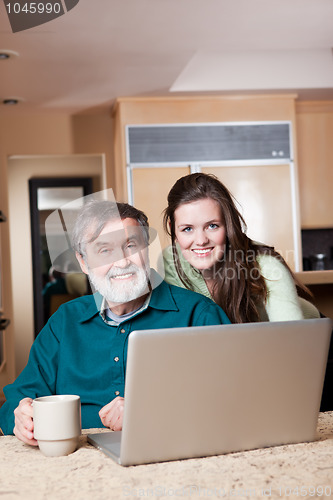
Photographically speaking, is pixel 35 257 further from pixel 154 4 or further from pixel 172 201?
A: pixel 172 201

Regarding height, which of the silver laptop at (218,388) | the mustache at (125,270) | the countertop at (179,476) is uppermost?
the mustache at (125,270)

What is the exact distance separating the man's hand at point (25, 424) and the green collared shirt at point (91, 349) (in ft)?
0.70

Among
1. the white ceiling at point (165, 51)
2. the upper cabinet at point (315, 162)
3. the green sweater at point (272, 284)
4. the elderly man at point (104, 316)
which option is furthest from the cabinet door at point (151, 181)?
the elderly man at point (104, 316)

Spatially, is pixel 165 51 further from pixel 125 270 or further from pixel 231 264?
pixel 125 270

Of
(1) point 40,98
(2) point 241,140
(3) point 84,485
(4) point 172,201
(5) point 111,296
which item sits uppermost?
(1) point 40,98

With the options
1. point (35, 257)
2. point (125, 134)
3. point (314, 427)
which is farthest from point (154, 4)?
point (35, 257)

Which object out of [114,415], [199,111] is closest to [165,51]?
[199,111]

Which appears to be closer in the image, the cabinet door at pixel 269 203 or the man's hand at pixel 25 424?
the man's hand at pixel 25 424

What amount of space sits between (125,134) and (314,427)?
12.1 feet

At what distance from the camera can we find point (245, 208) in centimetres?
462

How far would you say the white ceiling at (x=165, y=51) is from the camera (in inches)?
122

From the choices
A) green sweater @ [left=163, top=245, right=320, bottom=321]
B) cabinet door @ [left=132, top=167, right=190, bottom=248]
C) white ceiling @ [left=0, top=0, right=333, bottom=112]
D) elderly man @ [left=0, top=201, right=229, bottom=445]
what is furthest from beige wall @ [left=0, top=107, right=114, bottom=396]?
elderly man @ [left=0, top=201, right=229, bottom=445]

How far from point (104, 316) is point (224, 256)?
423 millimetres

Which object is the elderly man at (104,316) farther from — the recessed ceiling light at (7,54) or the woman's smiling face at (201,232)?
the recessed ceiling light at (7,54)
